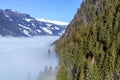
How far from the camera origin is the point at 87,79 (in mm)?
172250

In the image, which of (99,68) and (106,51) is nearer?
(99,68)

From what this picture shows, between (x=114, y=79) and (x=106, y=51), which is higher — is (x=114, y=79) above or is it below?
below

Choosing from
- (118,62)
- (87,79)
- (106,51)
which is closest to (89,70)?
(87,79)

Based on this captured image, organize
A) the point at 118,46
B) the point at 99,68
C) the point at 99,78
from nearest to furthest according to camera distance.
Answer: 1. the point at 99,78
2. the point at 99,68
3. the point at 118,46

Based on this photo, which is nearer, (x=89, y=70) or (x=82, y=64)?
(x=89, y=70)

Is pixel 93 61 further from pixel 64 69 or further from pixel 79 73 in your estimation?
pixel 64 69

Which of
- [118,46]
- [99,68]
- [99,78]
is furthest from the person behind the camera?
[118,46]

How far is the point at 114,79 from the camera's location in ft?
576

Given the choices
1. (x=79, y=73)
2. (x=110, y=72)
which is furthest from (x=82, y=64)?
(x=110, y=72)

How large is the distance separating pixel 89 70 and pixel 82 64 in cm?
1416

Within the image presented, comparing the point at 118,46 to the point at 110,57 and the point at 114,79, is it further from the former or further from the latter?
the point at 114,79

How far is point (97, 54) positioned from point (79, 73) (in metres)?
18.3

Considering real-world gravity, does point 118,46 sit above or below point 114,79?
above

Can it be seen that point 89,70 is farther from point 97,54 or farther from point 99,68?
point 97,54
